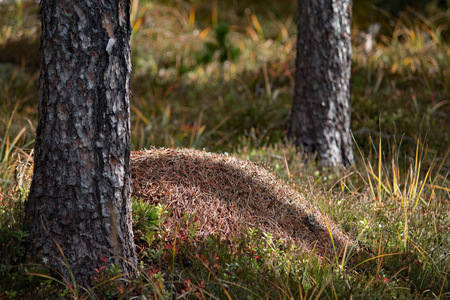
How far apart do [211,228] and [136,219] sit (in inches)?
21.0

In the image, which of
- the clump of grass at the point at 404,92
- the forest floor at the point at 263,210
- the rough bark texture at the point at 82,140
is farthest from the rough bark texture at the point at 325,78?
the rough bark texture at the point at 82,140

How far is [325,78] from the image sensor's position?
199 inches

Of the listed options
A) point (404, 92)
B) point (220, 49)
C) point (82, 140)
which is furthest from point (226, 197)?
point (220, 49)

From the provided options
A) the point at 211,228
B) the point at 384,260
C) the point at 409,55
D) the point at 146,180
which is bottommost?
the point at 384,260

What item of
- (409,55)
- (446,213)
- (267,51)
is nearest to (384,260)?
(446,213)

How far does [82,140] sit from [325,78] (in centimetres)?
338

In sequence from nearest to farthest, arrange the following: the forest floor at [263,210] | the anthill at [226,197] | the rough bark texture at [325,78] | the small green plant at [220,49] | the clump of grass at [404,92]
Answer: the forest floor at [263,210]
the anthill at [226,197]
the rough bark texture at [325,78]
the clump of grass at [404,92]
the small green plant at [220,49]

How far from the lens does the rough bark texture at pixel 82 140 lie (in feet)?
7.89

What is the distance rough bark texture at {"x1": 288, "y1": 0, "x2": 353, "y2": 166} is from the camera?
5.01 metres

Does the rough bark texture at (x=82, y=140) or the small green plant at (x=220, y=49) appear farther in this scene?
the small green plant at (x=220, y=49)

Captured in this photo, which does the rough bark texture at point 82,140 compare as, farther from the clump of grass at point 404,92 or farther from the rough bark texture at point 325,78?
the clump of grass at point 404,92

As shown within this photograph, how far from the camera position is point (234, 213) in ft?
10.4

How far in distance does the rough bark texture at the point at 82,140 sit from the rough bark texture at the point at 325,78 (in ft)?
9.98

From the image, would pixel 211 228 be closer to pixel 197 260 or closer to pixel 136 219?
pixel 197 260
